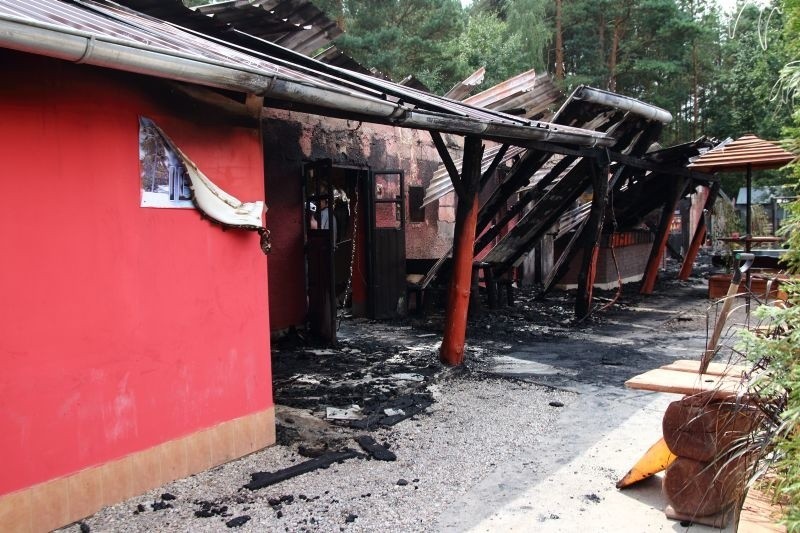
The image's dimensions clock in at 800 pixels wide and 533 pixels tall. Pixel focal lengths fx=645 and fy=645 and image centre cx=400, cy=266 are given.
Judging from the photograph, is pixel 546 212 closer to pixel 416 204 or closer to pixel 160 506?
pixel 416 204

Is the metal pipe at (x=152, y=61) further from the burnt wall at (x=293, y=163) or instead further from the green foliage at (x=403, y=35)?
the green foliage at (x=403, y=35)

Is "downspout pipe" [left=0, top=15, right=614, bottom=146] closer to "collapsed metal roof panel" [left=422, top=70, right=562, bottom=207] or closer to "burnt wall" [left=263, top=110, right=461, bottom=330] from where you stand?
"burnt wall" [left=263, top=110, right=461, bottom=330]

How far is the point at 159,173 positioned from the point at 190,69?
2.66 feet

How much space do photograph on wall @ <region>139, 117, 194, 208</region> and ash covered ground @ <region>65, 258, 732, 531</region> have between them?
6.13ft

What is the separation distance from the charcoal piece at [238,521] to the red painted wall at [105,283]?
81cm

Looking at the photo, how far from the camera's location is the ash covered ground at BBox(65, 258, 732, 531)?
3885 millimetres

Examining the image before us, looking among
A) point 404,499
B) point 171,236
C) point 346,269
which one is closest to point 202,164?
point 171,236

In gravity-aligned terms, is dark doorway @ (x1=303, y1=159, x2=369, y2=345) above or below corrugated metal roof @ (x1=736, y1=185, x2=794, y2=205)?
below

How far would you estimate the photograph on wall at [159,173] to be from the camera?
4.14 m

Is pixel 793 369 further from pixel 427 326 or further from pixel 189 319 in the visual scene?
pixel 427 326

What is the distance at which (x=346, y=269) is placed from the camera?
1238 centimetres

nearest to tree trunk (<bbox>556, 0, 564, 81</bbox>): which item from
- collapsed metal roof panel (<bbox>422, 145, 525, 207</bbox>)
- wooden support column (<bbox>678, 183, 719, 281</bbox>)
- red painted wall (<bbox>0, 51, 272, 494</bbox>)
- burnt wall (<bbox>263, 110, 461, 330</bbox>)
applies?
wooden support column (<bbox>678, 183, 719, 281</bbox>)

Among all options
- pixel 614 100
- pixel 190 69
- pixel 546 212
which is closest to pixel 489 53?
pixel 546 212

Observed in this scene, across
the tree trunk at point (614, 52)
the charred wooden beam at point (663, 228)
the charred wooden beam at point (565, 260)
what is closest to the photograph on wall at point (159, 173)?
the charred wooden beam at point (565, 260)
